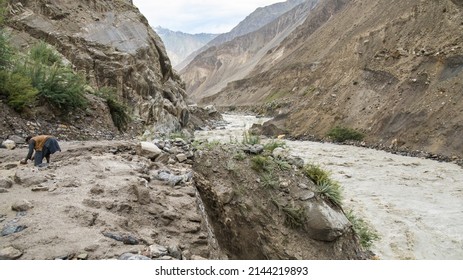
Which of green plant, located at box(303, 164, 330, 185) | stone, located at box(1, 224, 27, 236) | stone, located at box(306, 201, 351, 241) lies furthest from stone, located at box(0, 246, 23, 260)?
green plant, located at box(303, 164, 330, 185)

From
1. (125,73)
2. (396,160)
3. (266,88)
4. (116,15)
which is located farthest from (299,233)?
(266,88)

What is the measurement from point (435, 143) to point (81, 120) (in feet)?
52.1

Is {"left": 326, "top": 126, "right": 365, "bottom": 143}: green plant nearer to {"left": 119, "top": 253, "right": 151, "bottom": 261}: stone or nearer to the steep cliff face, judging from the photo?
the steep cliff face

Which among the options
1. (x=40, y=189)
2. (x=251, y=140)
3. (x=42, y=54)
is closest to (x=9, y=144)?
(x=40, y=189)

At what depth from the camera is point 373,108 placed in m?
24.1

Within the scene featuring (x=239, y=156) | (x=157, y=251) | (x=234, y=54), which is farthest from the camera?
(x=234, y=54)

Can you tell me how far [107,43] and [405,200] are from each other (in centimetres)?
1826

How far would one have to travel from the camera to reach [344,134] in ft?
76.0

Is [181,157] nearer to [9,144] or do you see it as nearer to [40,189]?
[40,189]

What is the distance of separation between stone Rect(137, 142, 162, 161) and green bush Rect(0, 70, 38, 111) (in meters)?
4.78

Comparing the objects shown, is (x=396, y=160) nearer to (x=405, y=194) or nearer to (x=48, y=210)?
(x=405, y=194)

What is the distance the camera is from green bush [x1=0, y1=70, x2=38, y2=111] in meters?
9.62

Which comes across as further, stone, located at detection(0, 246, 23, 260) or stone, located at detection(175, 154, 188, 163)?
stone, located at detection(175, 154, 188, 163)

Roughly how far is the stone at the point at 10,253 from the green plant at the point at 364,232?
5778 millimetres
